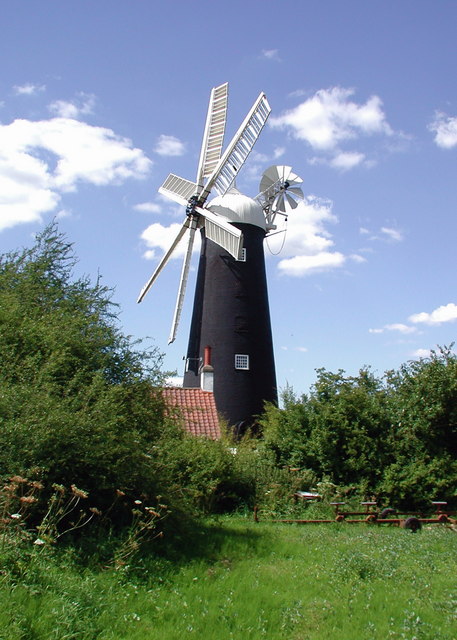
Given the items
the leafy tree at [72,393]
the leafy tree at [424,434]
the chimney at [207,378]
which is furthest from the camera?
the chimney at [207,378]

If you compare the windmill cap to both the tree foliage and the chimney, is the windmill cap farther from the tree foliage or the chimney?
the tree foliage

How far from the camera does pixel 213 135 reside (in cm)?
2573

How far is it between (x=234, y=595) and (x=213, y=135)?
73.0 feet

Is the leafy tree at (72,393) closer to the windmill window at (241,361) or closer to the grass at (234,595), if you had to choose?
the grass at (234,595)

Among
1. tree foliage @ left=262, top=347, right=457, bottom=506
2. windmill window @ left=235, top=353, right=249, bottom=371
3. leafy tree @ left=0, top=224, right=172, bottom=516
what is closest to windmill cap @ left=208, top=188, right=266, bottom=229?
windmill window @ left=235, top=353, right=249, bottom=371

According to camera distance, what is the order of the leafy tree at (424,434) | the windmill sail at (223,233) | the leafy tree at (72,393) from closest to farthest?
1. the leafy tree at (72,393)
2. the leafy tree at (424,434)
3. the windmill sail at (223,233)

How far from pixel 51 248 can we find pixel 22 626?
8247mm

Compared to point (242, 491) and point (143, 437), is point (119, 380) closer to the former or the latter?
point (143, 437)

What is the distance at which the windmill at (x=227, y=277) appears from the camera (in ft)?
74.9

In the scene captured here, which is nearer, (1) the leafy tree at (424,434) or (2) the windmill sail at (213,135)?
(1) the leafy tree at (424,434)

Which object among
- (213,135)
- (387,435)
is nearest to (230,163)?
(213,135)

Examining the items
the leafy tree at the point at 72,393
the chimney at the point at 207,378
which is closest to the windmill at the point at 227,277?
the chimney at the point at 207,378

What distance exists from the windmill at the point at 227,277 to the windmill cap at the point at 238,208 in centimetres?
4

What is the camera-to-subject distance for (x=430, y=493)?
14.4 metres
